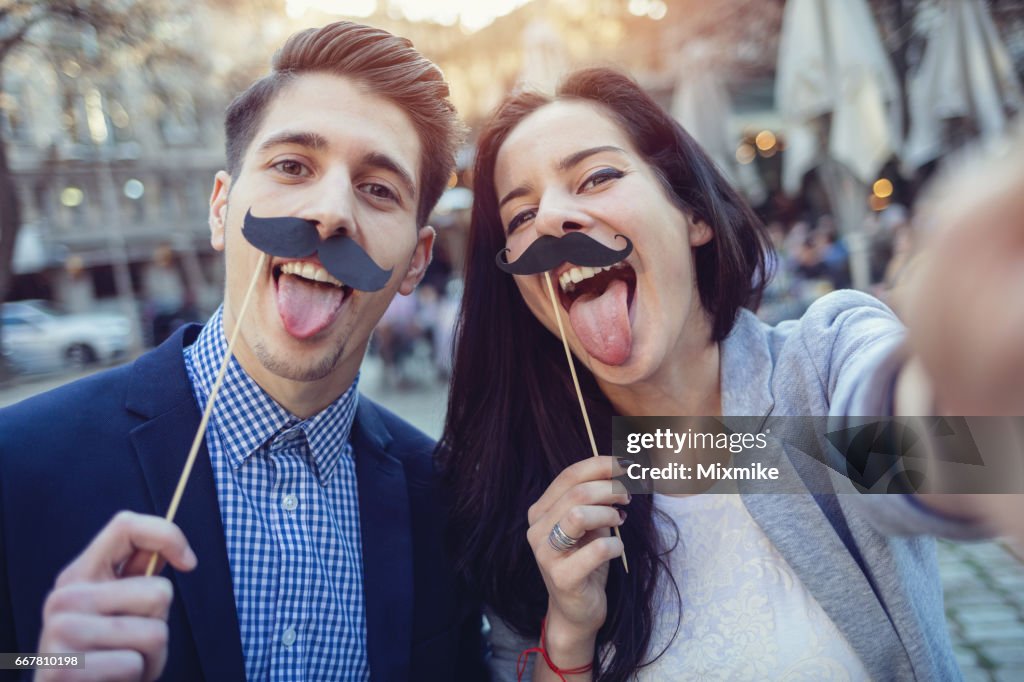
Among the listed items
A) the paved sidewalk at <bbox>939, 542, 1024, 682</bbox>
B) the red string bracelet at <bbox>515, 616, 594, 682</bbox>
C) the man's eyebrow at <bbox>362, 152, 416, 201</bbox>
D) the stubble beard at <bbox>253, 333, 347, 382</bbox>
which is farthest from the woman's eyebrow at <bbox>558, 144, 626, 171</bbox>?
the paved sidewalk at <bbox>939, 542, 1024, 682</bbox>

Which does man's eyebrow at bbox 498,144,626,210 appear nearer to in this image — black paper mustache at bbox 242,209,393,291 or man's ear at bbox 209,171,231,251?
black paper mustache at bbox 242,209,393,291

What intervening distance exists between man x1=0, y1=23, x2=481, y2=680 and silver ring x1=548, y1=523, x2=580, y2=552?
0.53 m

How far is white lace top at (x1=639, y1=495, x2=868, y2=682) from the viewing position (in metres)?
1.61

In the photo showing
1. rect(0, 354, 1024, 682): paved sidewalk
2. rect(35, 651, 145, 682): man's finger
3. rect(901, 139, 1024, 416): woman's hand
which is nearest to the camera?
rect(901, 139, 1024, 416): woman's hand

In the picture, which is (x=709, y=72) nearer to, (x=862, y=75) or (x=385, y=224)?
(x=862, y=75)

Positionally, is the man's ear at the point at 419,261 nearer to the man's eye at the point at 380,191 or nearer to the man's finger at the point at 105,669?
the man's eye at the point at 380,191

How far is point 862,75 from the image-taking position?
591 centimetres

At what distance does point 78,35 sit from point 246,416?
2.82 metres

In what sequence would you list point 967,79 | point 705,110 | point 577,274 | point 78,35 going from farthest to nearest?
point 705,110, point 967,79, point 78,35, point 577,274

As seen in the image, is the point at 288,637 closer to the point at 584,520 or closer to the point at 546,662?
the point at 546,662

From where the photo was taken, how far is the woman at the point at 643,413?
1605mm

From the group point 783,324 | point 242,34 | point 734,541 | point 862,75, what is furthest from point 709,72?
point 734,541

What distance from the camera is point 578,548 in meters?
1.58

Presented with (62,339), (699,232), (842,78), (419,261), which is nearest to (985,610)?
(699,232)
